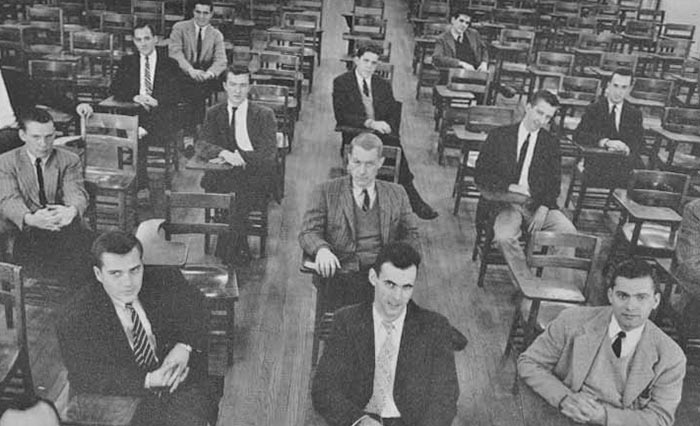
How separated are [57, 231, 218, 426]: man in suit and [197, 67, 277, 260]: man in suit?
6.38 feet

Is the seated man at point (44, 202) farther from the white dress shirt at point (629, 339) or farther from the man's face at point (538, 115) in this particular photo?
the man's face at point (538, 115)

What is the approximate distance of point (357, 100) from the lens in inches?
230

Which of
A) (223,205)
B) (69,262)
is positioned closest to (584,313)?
(223,205)

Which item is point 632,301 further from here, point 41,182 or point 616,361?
point 41,182

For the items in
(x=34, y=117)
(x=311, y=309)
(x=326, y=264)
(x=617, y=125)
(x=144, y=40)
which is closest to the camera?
(x=326, y=264)

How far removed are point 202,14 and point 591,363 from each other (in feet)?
17.8

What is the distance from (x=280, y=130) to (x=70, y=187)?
8.21 feet

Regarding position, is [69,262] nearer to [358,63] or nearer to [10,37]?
[358,63]

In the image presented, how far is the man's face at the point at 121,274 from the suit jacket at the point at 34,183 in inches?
58.1

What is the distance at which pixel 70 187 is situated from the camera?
4.11 m

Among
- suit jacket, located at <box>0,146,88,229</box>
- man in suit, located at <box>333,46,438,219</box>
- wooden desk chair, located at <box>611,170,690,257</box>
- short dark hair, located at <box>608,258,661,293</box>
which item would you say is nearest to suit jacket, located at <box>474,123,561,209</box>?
wooden desk chair, located at <box>611,170,690,257</box>

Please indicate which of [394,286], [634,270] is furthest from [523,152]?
[394,286]

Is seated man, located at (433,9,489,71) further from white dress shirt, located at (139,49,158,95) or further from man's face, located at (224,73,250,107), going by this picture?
man's face, located at (224,73,250,107)

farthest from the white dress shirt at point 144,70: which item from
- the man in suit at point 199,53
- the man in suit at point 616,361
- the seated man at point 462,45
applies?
the man in suit at point 616,361
